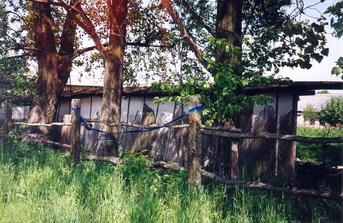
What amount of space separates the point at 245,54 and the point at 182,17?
495cm

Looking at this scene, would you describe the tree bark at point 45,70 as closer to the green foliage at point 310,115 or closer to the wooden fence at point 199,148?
the wooden fence at point 199,148

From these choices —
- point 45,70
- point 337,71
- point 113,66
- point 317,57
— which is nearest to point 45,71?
point 45,70

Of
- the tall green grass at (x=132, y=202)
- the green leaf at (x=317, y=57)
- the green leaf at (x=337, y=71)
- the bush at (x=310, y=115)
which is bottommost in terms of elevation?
the tall green grass at (x=132, y=202)

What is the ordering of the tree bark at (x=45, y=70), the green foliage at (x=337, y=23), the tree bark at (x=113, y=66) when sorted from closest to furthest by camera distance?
the green foliage at (x=337, y=23) → the tree bark at (x=113, y=66) → the tree bark at (x=45, y=70)

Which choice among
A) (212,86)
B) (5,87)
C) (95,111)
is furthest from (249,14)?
(5,87)

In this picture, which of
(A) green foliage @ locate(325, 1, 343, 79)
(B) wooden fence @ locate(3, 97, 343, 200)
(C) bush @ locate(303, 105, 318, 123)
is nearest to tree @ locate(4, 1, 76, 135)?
(B) wooden fence @ locate(3, 97, 343, 200)

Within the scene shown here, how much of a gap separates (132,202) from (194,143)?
4.71 feet

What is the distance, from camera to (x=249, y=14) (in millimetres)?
10906

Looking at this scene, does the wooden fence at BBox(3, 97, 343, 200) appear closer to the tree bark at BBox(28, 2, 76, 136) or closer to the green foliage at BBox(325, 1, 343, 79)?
the green foliage at BBox(325, 1, 343, 79)

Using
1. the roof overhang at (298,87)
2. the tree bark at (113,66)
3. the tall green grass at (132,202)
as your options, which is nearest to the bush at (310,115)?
the roof overhang at (298,87)

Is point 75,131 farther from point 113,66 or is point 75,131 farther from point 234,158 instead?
point 234,158

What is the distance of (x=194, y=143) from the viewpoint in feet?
18.1

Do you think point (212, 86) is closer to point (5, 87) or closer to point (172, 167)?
point (172, 167)

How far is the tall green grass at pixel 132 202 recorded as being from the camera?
423cm
